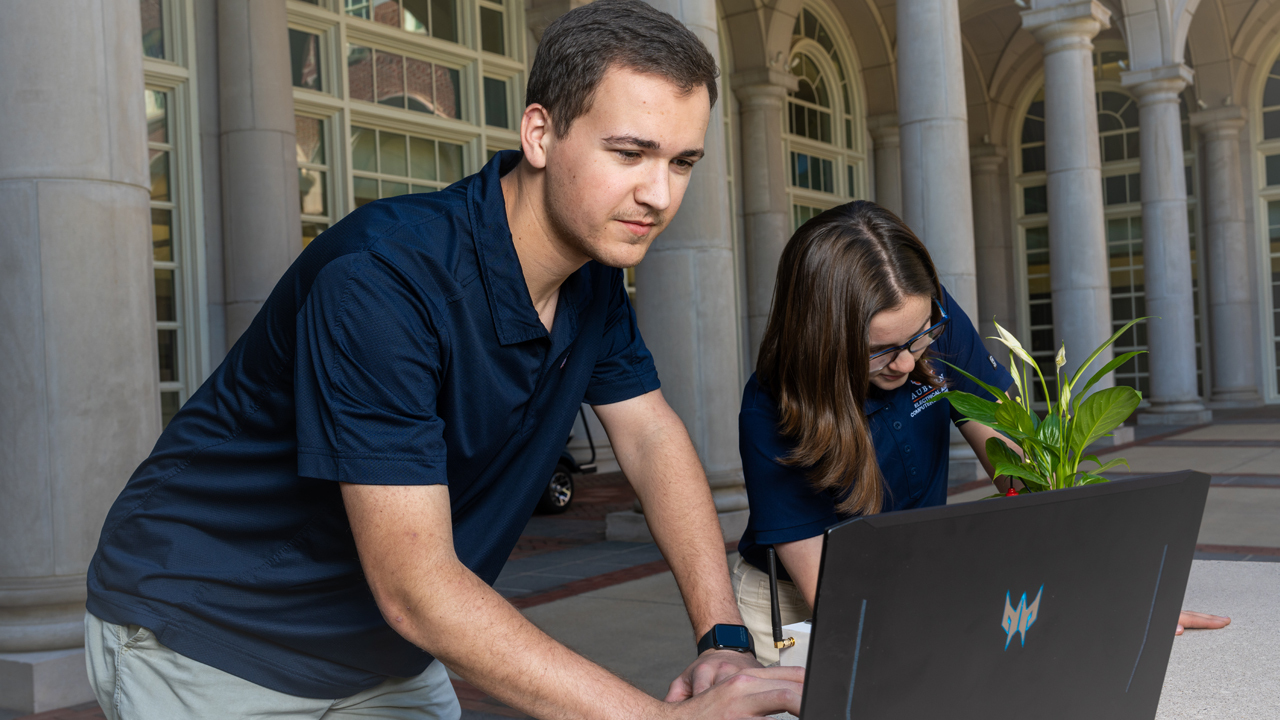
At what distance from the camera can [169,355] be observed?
Result: 9891mm

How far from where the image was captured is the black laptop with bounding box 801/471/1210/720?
902 millimetres

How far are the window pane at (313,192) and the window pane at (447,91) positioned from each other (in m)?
1.98

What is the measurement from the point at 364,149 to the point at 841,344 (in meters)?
10.7

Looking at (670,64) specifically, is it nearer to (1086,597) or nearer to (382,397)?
(382,397)

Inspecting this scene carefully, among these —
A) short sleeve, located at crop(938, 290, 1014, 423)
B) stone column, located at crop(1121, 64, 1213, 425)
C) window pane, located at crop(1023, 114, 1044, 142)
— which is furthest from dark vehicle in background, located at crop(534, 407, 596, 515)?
window pane, located at crop(1023, 114, 1044, 142)

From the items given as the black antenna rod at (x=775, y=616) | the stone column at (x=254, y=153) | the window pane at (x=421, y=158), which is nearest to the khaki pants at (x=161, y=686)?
the black antenna rod at (x=775, y=616)

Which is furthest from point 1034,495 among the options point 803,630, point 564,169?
point 564,169

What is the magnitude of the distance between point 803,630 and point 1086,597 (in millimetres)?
504

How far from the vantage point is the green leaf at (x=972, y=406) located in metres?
1.71

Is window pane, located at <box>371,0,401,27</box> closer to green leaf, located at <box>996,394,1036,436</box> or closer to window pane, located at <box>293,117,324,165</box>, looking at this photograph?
window pane, located at <box>293,117,324,165</box>

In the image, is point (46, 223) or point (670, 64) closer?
point (670, 64)

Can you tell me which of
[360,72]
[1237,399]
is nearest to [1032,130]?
[1237,399]

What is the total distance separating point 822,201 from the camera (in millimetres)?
19469

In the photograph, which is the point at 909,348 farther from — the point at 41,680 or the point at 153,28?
the point at 153,28
